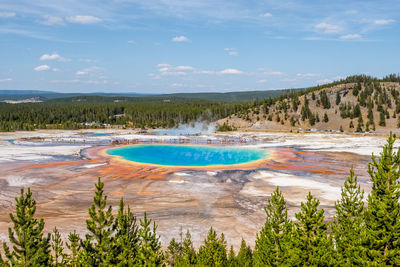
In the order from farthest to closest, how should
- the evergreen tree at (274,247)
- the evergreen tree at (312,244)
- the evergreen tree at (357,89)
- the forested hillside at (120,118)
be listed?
the forested hillside at (120,118) < the evergreen tree at (357,89) < the evergreen tree at (274,247) < the evergreen tree at (312,244)

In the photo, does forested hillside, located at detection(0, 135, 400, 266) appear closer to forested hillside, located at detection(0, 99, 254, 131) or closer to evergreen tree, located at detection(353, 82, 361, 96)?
forested hillside, located at detection(0, 99, 254, 131)

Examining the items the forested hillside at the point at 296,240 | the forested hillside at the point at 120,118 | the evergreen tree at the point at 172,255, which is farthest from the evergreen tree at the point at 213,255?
the forested hillside at the point at 120,118

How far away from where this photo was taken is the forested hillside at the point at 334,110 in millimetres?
128225

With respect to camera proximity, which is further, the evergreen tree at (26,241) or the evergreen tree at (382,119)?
the evergreen tree at (382,119)

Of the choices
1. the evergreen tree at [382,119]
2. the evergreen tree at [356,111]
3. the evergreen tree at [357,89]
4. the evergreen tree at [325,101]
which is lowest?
the evergreen tree at [382,119]

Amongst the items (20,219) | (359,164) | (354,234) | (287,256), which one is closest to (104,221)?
(20,219)

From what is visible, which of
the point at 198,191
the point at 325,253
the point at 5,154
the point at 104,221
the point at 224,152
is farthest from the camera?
the point at 224,152

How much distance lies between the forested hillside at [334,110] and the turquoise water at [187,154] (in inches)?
2743

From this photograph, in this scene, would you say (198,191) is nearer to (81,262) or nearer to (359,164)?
(81,262)

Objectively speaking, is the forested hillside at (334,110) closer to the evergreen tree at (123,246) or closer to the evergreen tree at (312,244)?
the evergreen tree at (312,244)

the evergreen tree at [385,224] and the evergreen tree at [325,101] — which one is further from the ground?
the evergreen tree at [325,101]

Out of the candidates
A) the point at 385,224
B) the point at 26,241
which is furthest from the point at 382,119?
the point at 26,241

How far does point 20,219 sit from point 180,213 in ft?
50.1

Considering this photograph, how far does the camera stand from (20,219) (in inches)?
570
